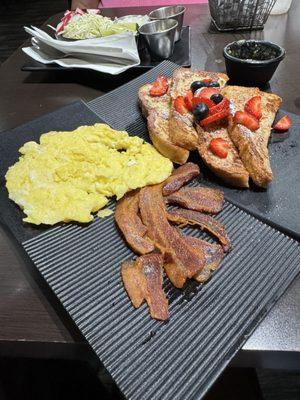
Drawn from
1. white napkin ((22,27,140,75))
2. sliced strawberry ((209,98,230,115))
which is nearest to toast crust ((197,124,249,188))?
sliced strawberry ((209,98,230,115))

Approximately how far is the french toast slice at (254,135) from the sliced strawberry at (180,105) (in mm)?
305

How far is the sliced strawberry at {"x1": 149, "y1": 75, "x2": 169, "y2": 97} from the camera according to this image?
2.51 m

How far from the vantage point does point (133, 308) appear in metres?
1.31

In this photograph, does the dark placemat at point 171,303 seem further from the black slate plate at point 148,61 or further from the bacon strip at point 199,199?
the black slate plate at point 148,61

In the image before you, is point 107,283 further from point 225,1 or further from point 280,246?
point 225,1

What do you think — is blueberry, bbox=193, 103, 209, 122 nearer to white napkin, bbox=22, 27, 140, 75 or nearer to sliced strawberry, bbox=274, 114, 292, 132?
sliced strawberry, bbox=274, 114, 292, 132

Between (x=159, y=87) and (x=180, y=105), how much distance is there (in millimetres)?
389

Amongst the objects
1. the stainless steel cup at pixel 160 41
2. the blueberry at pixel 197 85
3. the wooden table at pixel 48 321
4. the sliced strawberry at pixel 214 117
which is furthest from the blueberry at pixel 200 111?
the stainless steel cup at pixel 160 41

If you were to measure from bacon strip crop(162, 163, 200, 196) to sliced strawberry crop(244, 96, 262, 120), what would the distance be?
58 cm

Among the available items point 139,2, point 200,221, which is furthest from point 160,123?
point 139,2

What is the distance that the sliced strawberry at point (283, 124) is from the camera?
2.17 metres

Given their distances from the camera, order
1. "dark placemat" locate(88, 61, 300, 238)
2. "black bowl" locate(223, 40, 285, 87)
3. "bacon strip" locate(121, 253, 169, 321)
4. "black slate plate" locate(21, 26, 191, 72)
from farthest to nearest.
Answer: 1. "black slate plate" locate(21, 26, 191, 72)
2. "black bowl" locate(223, 40, 285, 87)
3. "dark placemat" locate(88, 61, 300, 238)
4. "bacon strip" locate(121, 253, 169, 321)

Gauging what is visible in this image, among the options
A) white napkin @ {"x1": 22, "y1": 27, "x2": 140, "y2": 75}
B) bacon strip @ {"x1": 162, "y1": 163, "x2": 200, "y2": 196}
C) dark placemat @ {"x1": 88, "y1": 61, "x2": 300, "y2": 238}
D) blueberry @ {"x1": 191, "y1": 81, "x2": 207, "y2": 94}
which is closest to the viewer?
dark placemat @ {"x1": 88, "y1": 61, "x2": 300, "y2": 238}

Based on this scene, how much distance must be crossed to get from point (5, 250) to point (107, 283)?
55 centimetres
